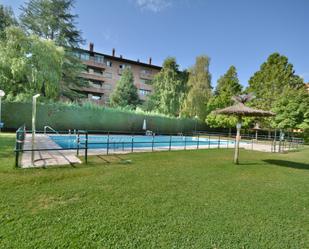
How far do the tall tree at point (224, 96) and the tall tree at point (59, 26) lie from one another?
19154 mm

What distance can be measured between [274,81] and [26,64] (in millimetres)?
29081

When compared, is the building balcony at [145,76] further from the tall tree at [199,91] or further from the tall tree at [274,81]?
the tall tree at [274,81]

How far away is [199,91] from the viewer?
27.8 metres

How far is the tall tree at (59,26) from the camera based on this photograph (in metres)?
21.6

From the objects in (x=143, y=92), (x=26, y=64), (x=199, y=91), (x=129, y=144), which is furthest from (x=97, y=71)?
(x=129, y=144)

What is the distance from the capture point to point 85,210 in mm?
3191

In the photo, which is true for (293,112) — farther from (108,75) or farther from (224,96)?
(108,75)

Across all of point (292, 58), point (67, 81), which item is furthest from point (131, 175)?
point (292, 58)

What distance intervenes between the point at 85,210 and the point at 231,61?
32790mm

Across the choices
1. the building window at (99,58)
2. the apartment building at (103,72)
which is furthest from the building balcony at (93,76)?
the building window at (99,58)

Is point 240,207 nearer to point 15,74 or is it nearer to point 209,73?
point 15,74

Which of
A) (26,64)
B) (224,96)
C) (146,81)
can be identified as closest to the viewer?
(26,64)

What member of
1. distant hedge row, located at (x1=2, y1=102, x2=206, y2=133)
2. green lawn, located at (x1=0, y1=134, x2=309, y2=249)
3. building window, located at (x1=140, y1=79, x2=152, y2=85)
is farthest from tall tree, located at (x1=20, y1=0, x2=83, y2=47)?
green lawn, located at (x1=0, y1=134, x2=309, y2=249)

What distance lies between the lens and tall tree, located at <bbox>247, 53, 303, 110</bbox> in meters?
24.6
